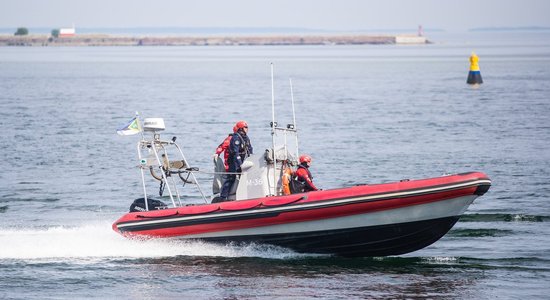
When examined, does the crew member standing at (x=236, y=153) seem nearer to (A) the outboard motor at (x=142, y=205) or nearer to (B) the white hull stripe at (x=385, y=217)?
(B) the white hull stripe at (x=385, y=217)

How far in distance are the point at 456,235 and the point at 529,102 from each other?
30577 millimetres

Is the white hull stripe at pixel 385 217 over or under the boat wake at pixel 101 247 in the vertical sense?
over

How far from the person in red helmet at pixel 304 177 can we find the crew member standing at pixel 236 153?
95 cm

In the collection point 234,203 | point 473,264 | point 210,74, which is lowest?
point 473,264

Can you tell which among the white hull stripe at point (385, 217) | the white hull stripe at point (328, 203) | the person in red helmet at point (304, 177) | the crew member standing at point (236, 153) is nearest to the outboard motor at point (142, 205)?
the white hull stripe at point (328, 203)

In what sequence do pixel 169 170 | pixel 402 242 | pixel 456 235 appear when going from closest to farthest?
1. pixel 402 242
2. pixel 169 170
3. pixel 456 235

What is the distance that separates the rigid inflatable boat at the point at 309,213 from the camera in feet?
49.6

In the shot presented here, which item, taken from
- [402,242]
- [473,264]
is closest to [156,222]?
[402,242]

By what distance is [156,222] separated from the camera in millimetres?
16359

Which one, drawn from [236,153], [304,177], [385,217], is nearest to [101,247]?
[236,153]

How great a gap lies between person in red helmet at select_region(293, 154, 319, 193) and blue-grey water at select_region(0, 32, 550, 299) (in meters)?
1.03

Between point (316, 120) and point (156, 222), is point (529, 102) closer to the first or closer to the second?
point (316, 120)

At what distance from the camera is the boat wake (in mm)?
16234

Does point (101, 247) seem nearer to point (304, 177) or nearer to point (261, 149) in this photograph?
point (304, 177)
